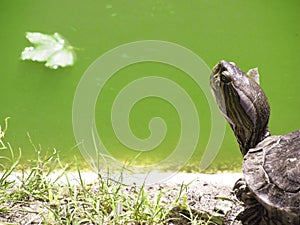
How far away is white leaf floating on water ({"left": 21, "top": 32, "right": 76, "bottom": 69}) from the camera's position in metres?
2.30

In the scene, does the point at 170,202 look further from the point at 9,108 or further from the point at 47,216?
the point at 9,108

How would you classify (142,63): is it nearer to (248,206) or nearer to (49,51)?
(49,51)

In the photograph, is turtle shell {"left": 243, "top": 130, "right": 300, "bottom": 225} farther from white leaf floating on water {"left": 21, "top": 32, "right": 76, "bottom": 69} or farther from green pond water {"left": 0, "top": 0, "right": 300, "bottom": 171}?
white leaf floating on water {"left": 21, "top": 32, "right": 76, "bottom": 69}

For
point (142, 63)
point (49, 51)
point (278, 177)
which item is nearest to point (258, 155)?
point (278, 177)

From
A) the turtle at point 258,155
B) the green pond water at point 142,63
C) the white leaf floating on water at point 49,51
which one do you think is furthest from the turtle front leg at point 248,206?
the white leaf floating on water at point 49,51

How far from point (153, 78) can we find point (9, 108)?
732mm

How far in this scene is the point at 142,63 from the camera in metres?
2.28

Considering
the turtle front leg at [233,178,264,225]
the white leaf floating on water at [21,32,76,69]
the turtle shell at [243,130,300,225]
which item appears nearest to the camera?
the turtle shell at [243,130,300,225]

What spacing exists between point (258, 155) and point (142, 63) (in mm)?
1271

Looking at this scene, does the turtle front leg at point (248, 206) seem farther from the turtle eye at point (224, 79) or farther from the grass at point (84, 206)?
the turtle eye at point (224, 79)

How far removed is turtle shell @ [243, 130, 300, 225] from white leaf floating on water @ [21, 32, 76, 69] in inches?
56.7

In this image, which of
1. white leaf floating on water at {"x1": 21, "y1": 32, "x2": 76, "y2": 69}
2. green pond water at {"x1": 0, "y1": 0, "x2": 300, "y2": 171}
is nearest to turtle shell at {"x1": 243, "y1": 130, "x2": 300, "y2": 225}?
green pond water at {"x1": 0, "y1": 0, "x2": 300, "y2": 171}

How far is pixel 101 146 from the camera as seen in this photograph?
187 centimetres

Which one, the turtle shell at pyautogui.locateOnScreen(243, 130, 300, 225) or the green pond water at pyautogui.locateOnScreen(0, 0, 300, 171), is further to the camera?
the green pond water at pyautogui.locateOnScreen(0, 0, 300, 171)
